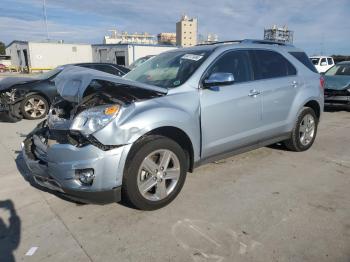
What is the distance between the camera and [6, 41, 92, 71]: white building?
44938 millimetres

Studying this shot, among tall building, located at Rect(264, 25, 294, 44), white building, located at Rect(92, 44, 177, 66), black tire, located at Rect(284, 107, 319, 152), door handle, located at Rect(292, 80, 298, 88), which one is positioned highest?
tall building, located at Rect(264, 25, 294, 44)

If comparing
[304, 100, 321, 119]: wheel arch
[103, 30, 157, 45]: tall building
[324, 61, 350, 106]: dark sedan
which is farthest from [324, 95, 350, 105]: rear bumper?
[103, 30, 157, 45]: tall building

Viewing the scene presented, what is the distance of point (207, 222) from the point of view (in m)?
3.30

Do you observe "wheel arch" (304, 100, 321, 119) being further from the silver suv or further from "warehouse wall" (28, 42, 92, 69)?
"warehouse wall" (28, 42, 92, 69)

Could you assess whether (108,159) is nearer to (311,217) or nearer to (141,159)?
(141,159)

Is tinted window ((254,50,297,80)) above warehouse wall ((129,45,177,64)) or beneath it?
beneath

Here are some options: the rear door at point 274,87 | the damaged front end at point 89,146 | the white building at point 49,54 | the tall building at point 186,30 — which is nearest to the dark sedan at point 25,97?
the damaged front end at point 89,146

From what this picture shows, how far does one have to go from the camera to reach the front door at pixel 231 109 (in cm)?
395

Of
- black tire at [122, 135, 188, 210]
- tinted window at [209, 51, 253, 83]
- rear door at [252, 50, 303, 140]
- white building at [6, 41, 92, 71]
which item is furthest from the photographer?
white building at [6, 41, 92, 71]

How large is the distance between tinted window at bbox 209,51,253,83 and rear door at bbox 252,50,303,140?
16 cm

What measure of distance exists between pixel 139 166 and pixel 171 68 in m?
1.61

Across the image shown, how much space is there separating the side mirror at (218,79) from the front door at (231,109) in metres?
0.10

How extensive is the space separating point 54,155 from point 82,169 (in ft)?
1.12

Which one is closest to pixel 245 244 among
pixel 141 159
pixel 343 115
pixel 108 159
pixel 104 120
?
pixel 141 159
